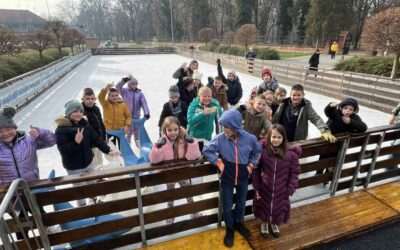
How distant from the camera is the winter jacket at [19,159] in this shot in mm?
2266

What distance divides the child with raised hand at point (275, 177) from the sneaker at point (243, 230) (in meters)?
0.16

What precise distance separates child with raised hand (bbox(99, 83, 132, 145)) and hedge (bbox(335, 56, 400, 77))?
12182 millimetres

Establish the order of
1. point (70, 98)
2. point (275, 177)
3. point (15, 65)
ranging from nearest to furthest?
point (275, 177), point (70, 98), point (15, 65)

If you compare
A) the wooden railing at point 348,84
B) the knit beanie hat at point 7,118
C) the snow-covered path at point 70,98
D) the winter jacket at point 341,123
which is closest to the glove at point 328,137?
the winter jacket at point 341,123

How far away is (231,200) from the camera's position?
95.3 inches

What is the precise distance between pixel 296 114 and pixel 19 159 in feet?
9.49

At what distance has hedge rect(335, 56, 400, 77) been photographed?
465 inches

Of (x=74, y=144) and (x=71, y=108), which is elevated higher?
(x=71, y=108)

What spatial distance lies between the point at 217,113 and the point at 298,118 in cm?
107

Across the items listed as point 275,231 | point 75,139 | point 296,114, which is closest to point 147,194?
point 75,139

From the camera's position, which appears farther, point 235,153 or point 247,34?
point 247,34

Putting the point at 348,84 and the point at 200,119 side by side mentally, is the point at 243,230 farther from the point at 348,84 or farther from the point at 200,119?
the point at 348,84

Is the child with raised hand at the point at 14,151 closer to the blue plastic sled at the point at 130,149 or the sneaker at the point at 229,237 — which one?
the blue plastic sled at the point at 130,149

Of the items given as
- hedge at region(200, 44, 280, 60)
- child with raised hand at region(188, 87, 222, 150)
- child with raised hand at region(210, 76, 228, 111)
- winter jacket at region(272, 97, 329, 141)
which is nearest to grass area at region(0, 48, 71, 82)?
child with raised hand at region(210, 76, 228, 111)
